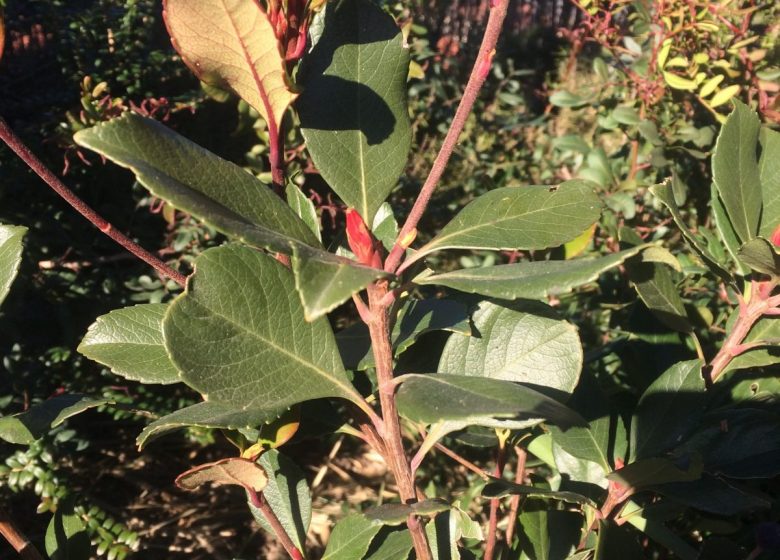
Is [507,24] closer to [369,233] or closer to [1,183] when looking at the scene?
[1,183]

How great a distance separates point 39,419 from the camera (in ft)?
2.45

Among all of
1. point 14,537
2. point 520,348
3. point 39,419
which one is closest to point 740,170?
point 520,348

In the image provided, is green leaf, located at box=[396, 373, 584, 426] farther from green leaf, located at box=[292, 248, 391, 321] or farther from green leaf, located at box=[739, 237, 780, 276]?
green leaf, located at box=[739, 237, 780, 276]

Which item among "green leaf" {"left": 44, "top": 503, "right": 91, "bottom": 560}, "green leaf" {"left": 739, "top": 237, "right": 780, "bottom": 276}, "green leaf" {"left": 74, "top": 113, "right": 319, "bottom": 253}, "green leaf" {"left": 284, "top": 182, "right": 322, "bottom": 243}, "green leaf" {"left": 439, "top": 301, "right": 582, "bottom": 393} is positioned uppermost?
"green leaf" {"left": 74, "top": 113, "right": 319, "bottom": 253}

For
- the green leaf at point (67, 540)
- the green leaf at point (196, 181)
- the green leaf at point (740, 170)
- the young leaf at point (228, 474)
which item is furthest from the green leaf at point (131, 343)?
the green leaf at point (740, 170)

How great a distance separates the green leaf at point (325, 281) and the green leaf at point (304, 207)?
0.24 metres

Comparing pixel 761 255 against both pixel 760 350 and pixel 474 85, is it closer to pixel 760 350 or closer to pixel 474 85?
pixel 760 350

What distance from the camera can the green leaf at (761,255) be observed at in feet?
2.46

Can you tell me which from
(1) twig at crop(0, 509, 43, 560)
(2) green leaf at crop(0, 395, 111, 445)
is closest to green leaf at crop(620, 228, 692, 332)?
(2) green leaf at crop(0, 395, 111, 445)

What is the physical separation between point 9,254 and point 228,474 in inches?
13.1

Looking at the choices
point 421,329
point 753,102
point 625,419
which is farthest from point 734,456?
point 753,102

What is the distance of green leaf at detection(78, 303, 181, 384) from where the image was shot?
0.75 m

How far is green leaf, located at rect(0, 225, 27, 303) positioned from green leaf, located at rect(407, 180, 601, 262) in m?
0.44

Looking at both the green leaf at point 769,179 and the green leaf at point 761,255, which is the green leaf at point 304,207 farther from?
the green leaf at point 769,179
